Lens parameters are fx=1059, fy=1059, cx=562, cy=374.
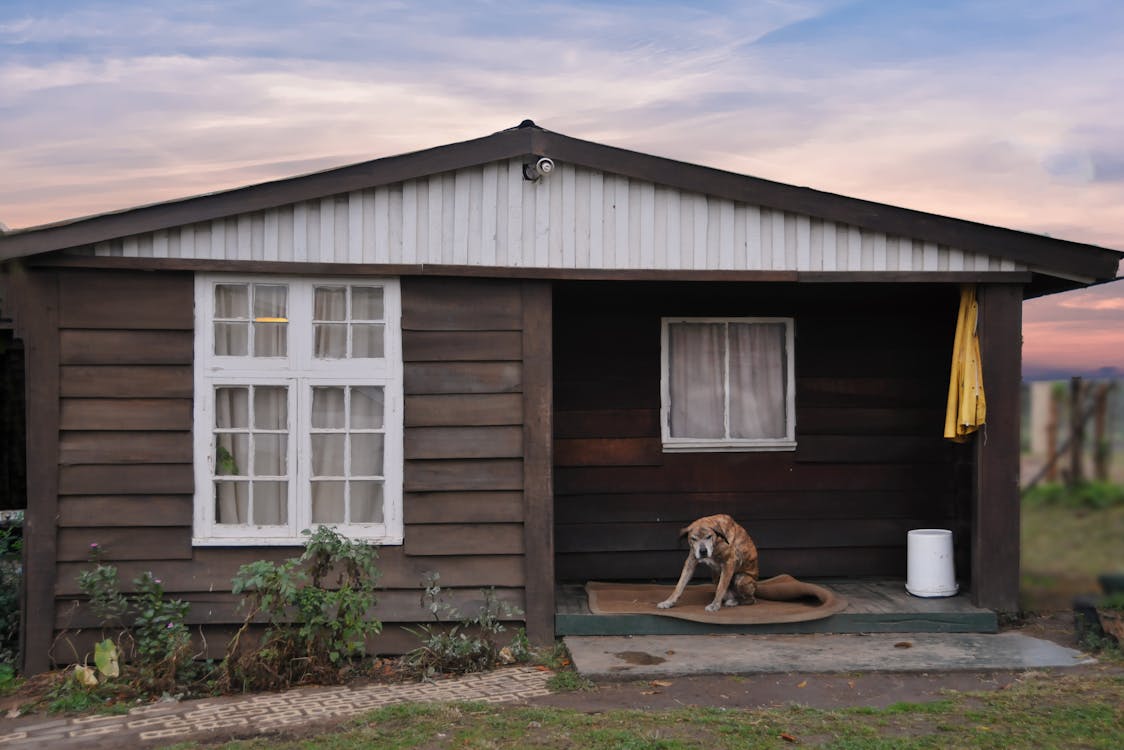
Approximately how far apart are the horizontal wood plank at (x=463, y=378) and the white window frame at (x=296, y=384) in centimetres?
12

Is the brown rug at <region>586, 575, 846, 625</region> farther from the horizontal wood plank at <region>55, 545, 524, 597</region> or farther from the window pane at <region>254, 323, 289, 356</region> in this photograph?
the window pane at <region>254, 323, 289, 356</region>

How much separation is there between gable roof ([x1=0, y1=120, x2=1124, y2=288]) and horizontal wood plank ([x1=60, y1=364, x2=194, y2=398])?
2.81 ft

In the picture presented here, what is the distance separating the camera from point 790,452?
912 cm

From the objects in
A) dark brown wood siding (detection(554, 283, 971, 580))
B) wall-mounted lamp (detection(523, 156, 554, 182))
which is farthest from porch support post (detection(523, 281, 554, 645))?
dark brown wood siding (detection(554, 283, 971, 580))

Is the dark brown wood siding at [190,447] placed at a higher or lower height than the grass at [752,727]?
higher

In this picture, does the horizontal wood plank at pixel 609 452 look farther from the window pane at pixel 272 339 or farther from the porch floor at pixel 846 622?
the window pane at pixel 272 339

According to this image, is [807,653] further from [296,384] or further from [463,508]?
[296,384]

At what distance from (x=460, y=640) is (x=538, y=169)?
10.6 ft

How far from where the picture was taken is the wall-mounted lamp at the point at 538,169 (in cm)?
722

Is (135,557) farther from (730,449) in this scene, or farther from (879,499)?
(879,499)

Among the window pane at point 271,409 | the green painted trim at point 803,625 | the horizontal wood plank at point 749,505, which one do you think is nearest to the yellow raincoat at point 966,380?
the horizontal wood plank at point 749,505

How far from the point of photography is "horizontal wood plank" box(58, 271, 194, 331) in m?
7.10

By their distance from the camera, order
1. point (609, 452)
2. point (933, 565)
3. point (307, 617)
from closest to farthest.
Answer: point (307, 617), point (933, 565), point (609, 452)

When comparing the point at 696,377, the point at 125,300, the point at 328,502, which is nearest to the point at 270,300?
the point at 125,300
